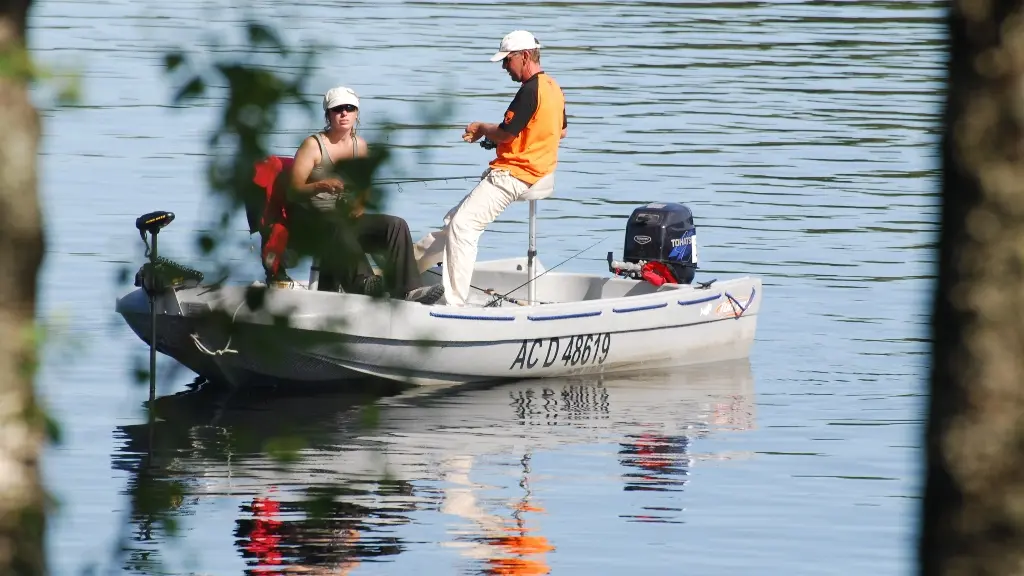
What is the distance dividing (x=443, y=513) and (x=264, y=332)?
19.4 feet

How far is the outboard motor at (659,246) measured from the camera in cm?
1302

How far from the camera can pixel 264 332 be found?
122 inches

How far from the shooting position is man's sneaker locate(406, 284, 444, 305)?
1179cm

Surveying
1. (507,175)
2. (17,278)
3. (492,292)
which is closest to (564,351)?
(492,292)

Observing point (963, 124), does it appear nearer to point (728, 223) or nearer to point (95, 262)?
point (95, 262)

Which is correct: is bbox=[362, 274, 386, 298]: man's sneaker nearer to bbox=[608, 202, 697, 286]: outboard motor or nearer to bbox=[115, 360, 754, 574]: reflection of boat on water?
bbox=[115, 360, 754, 574]: reflection of boat on water

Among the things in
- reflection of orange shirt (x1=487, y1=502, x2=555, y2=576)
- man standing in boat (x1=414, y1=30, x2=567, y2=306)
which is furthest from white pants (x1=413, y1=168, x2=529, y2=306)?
reflection of orange shirt (x1=487, y1=502, x2=555, y2=576)

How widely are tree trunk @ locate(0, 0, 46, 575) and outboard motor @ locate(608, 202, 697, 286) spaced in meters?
10.00

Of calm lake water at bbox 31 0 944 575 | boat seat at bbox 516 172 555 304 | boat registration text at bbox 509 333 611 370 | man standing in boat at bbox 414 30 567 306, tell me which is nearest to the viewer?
calm lake water at bbox 31 0 944 575

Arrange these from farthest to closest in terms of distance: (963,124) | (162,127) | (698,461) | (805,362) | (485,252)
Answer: (162,127), (485,252), (805,362), (698,461), (963,124)

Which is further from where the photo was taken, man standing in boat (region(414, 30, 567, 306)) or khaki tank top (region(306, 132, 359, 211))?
man standing in boat (region(414, 30, 567, 306))

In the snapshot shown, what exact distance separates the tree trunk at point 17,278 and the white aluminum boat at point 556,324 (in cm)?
637

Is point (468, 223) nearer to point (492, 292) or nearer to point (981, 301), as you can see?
point (492, 292)

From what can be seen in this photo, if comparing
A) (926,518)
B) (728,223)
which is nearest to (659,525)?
(926,518)
